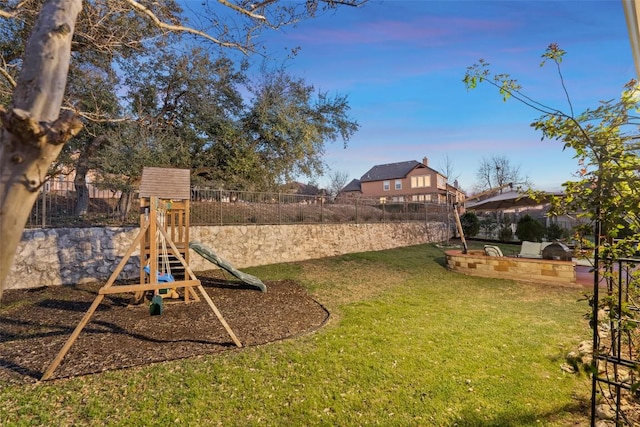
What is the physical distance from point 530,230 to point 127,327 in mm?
18412

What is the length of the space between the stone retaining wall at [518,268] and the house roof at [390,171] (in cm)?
3410

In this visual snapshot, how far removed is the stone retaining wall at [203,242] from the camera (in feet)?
25.7

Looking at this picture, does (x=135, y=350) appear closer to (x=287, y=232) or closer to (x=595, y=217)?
(x=595, y=217)

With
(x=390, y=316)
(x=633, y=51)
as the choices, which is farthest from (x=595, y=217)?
(x=390, y=316)

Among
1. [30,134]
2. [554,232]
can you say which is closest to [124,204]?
[30,134]

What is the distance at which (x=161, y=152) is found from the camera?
10.7 metres

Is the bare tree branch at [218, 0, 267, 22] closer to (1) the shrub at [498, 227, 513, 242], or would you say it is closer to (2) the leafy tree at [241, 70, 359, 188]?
(2) the leafy tree at [241, 70, 359, 188]

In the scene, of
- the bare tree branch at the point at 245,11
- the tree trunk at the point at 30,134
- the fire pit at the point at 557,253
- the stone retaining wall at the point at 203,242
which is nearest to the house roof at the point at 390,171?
the stone retaining wall at the point at 203,242

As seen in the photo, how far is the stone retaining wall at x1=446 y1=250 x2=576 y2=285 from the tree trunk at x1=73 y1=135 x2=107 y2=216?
11390 millimetres

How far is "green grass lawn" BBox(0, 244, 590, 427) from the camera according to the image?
9.36 feet

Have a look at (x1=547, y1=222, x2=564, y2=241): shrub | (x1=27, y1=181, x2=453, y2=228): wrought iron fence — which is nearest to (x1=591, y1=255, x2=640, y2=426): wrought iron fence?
(x1=27, y1=181, x2=453, y2=228): wrought iron fence

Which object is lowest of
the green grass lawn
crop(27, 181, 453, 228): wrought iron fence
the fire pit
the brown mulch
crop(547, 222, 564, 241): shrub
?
the brown mulch

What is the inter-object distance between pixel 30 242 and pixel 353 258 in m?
9.87

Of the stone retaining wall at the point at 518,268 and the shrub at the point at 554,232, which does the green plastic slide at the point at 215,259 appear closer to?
the stone retaining wall at the point at 518,268
